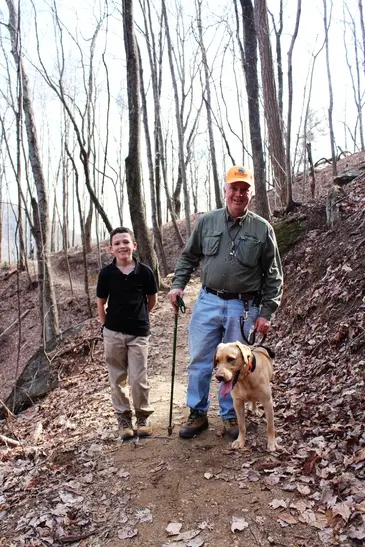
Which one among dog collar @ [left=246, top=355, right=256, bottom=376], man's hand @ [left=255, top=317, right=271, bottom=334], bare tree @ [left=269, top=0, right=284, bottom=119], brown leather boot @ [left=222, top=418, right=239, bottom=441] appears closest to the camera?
dog collar @ [left=246, top=355, right=256, bottom=376]

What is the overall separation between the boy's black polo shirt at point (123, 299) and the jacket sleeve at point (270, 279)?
1.35 meters

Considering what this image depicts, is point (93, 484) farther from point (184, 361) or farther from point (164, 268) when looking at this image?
point (164, 268)

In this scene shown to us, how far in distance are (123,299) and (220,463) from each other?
191cm

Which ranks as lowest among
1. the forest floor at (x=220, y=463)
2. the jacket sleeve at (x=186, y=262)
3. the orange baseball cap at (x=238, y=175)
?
the forest floor at (x=220, y=463)

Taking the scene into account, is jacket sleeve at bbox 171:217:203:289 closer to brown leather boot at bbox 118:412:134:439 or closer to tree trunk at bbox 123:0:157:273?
brown leather boot at bbox 118:412:134:439

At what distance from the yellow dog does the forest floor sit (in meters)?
0.31

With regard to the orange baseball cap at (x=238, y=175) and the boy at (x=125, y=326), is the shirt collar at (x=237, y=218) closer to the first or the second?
the orange baseball cap at (x=238, y=175)

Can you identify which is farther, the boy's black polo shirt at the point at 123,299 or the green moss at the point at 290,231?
the green moss at the point at 290,231

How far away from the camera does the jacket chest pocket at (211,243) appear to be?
13.8ft

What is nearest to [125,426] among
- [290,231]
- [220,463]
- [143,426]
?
[143,426]

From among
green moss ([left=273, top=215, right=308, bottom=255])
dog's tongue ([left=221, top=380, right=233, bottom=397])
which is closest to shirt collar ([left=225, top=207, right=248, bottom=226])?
dog's tongue ([left=221, top=380, right=233, bottom=397])

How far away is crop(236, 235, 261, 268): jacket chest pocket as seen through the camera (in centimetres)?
411

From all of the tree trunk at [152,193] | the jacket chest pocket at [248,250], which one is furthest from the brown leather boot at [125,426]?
the tree trunk at [152,193]

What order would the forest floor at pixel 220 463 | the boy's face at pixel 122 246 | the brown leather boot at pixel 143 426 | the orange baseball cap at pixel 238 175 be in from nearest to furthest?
the forest floor at pixel 220 463, the orange baseball cap at pixel 238 175, the boy's face at pixel 122 246, the brown leather boot at pixel 143 426
